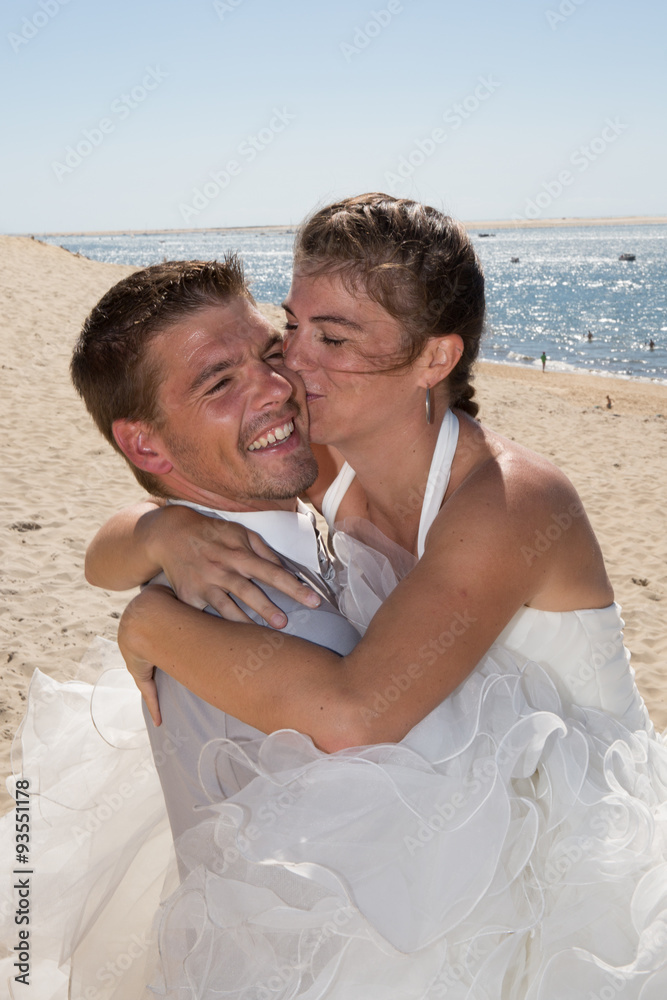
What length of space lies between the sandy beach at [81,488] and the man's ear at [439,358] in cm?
293

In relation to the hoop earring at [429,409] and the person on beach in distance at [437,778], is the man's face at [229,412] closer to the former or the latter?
the person on beach in distance at [437,778]

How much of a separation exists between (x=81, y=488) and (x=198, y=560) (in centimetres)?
668

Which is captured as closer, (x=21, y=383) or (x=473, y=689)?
(x=473, y=689)

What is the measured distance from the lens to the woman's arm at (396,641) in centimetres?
170

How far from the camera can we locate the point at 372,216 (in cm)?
240

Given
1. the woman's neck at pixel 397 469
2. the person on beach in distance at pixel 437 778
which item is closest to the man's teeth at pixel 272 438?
the person on beach in distance at pixel 437 778

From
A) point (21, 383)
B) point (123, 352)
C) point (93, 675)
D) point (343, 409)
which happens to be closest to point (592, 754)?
point (343, 409)

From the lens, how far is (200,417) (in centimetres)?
219

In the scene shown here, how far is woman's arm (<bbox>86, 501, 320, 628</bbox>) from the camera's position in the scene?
1.90 metres

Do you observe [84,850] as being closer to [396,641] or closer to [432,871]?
[432,871]

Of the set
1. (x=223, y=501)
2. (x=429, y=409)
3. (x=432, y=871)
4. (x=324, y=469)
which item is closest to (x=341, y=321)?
(x=429, y=409)

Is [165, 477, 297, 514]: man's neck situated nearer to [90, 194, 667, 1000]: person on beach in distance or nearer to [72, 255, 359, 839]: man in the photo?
[72, 255, 359, 839]: man

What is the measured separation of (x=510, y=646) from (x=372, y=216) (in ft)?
4.49

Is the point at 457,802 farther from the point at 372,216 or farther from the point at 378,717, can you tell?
the point at 372,216
